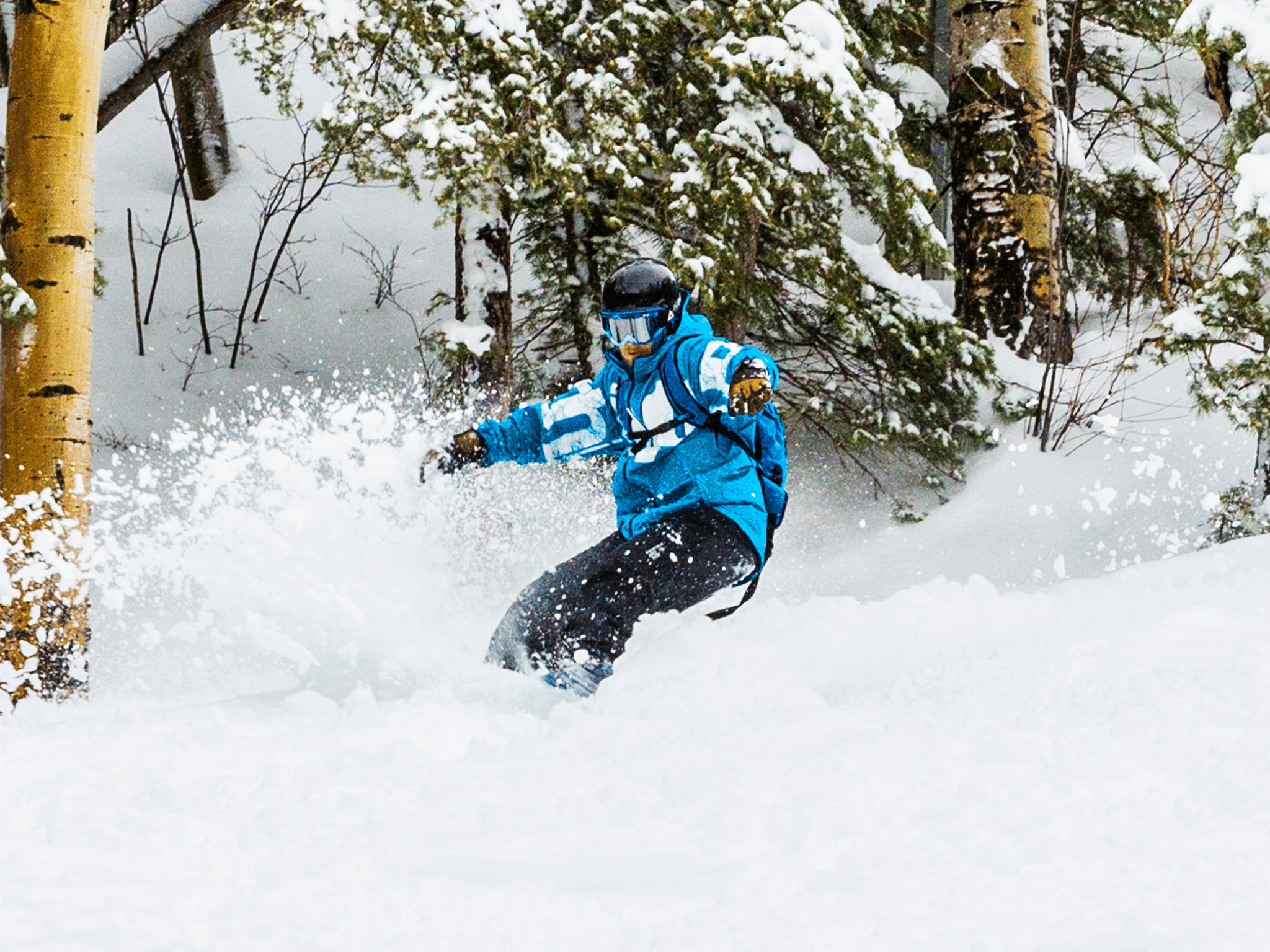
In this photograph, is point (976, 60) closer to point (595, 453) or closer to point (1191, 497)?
Result: point (1191, 497)

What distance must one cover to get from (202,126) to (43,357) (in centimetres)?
942

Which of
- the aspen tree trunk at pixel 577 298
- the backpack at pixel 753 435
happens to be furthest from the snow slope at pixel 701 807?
the aspen tree trunk at pixel 577 298

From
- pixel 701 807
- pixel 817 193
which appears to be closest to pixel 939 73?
pixel 817 193

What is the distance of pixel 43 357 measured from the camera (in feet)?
A: 14.2

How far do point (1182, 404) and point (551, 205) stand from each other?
15.3ft

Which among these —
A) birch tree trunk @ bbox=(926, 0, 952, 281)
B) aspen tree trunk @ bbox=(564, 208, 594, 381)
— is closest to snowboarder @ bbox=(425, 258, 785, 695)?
aspen tree trunk @ bbox=(564, 208, 594, 381)

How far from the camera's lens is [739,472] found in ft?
12.9

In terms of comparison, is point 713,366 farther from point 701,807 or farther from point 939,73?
point 939,73

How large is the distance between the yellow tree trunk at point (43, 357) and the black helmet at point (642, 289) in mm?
2354

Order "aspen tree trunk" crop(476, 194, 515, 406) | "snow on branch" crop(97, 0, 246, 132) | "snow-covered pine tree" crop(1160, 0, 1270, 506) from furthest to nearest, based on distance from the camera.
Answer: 1. "aspen tree trunk" crop(476, 194, 515, 406)
2. "snow on branch" crop(97, 0, 246, 132)
3. "snow-covered pine tree" crop(1160, 0, 1270, 506)

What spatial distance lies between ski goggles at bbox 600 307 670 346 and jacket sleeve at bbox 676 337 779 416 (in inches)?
5.1

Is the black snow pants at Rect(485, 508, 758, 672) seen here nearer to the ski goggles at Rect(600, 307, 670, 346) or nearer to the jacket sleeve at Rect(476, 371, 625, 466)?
the jacket sleeve at Rect(476, 371, 625, 466)

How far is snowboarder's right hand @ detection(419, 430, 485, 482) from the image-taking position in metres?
4.22

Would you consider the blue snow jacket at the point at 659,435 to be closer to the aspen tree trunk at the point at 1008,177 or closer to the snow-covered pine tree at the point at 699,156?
the snow-covered pine tree at the point at 699,156
